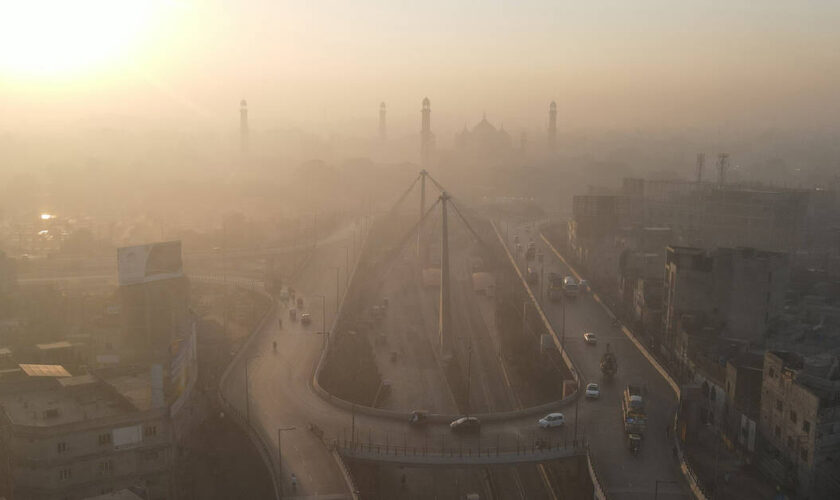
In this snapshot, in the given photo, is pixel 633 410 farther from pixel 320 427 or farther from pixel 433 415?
pixel 320 427

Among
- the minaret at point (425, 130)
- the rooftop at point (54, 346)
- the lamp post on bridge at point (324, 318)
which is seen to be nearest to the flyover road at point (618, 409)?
the lamp post on bridge at point (324, 318)

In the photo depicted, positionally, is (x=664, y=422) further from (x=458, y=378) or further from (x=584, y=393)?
(x=458, y=378)

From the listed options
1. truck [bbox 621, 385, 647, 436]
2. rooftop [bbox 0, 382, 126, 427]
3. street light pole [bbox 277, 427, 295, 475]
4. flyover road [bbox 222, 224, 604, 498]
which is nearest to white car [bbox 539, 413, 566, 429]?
flyover road [bbox 222, 224, 604, 498]

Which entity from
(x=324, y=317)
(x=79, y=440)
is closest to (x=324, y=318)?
(x=324, y=317)

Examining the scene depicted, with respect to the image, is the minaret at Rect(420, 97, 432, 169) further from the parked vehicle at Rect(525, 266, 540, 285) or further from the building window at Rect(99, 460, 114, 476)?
the building window at Rect(99, 460, 114, 476)

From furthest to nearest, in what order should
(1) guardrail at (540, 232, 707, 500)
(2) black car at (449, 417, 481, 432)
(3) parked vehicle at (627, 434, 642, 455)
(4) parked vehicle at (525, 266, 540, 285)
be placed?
(4) parked vehicle at (525, 266, 540, 285) → (2) black car at (449, 417, 481, 432) → (3) parked vehicle at (627, 434, 642, 455) → (1) guardrail at (540, 232, 707, 500)
